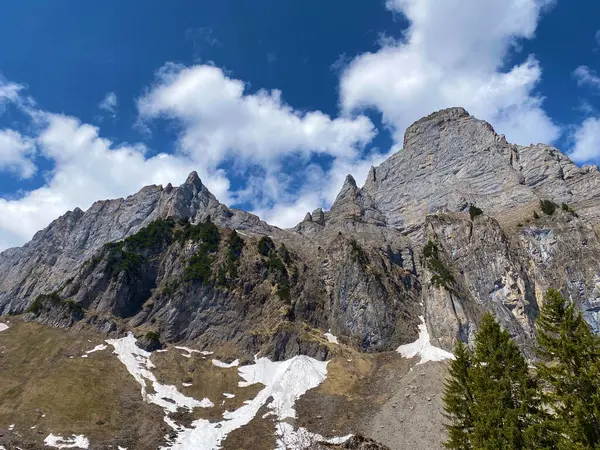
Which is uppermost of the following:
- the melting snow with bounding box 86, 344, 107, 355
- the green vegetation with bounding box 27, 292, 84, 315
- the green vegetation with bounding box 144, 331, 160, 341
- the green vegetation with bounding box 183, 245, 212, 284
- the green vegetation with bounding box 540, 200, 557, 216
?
the green vegetation with bounding box 540, 200, 557, 216

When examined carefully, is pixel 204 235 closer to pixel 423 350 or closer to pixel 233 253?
pixel 233 253

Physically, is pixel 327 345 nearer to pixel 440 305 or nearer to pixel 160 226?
pixel 440 305

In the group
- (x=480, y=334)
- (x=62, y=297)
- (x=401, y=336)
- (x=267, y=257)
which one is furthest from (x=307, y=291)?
(x=480, y=334)

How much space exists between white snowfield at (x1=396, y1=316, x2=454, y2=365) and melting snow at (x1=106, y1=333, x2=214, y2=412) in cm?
4800

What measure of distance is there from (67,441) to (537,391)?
66275 mm

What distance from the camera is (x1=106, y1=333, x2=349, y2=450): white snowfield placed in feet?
233

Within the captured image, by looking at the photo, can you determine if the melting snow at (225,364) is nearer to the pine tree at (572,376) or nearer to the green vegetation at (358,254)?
the green vegetation at (358,254)

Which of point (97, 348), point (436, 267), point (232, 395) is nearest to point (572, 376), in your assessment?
point (232, 395)

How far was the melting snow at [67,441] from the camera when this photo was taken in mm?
62344

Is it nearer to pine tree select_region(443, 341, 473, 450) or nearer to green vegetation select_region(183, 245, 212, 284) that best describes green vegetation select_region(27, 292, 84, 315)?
green vegetation select_region(183, 245, 212, 284)

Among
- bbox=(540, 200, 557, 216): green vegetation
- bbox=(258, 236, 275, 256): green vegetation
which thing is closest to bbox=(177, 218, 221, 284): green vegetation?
bbox=(258, 236, 275, 256): green vegetation

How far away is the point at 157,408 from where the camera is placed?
264ft

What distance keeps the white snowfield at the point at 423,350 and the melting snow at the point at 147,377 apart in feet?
157

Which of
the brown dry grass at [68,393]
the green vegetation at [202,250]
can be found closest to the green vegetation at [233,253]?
the green vegetation at [202,250]
